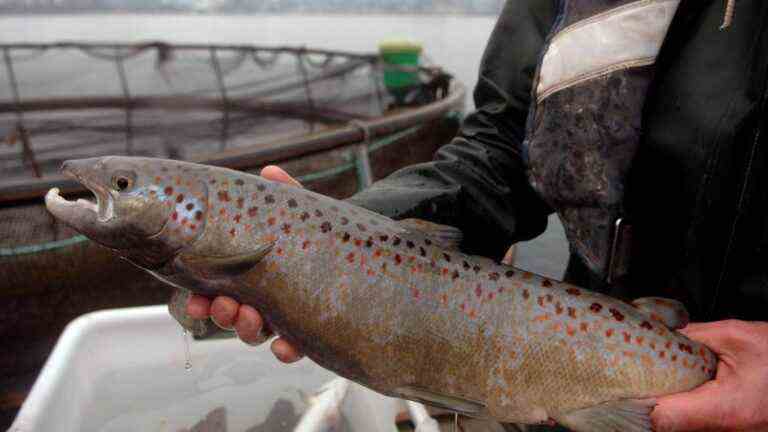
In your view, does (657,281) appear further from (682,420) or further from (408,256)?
(408,256)

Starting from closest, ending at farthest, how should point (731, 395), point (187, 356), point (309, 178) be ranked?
1. point (731, 395)
2. point (187, 356)
3. point (309, 178)

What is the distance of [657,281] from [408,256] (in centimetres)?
117

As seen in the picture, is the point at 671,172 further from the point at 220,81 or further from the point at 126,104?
the point at 126,104

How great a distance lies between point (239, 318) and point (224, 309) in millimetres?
72

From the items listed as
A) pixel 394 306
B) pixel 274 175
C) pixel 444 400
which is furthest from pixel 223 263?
pixel 444 400

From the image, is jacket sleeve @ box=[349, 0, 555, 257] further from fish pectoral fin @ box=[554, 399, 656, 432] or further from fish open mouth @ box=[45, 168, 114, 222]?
fish open mouth @ box=[45, 168, 114, 222]

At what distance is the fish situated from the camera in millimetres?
2246

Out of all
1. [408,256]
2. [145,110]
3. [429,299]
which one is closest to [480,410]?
[429,299]

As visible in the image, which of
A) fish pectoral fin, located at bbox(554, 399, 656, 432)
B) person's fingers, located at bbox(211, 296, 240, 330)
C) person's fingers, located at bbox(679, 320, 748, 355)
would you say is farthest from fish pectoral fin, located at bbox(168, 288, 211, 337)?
person's fingers, located at bbox(679, 320, 748, 355)

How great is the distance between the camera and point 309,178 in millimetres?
5938

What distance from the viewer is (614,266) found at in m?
2.60

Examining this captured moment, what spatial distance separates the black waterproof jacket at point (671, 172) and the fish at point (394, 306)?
0.27 meters

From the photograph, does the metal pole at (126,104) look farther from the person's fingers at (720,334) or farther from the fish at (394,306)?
the person's fingers at (720,334)

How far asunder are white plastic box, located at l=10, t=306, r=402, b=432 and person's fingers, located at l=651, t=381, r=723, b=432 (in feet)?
5.24
